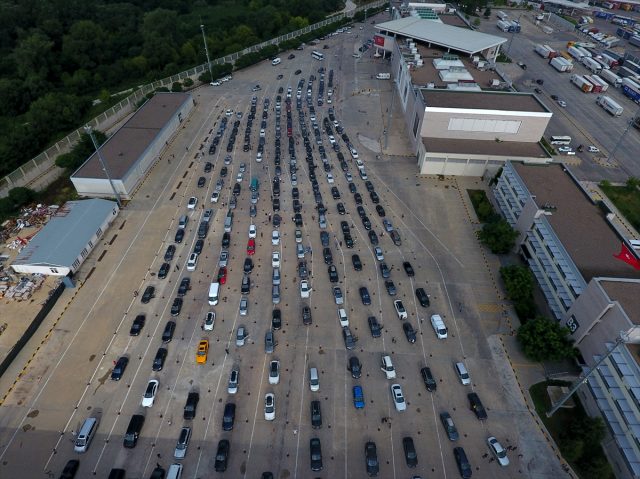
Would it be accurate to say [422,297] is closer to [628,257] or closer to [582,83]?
[628,257]

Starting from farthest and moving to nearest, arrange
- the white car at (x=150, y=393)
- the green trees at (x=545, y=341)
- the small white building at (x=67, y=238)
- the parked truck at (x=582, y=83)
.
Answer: the parked truck at (x=582, y=83)
the small white building at (x=67, y=238)
the green trees at (x=545, y=341)
the white car at (x=150, y=393)

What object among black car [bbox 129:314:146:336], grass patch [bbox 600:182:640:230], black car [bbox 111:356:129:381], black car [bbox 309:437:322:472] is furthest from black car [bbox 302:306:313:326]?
grass patch [bbox 600:182:640:230]

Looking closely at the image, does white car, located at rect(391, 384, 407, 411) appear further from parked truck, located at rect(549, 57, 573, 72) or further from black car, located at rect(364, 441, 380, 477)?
parked truck, located at rect(549, 57, 573, 72)

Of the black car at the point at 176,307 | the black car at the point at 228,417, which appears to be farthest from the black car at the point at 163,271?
the black car at the point at 228,417

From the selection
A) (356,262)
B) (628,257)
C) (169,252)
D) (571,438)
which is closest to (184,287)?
(169,252)

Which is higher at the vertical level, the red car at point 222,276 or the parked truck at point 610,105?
the parked truck at point 610,105

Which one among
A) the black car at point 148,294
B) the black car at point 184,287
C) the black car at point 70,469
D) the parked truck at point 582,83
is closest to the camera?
the black car at point 70,469

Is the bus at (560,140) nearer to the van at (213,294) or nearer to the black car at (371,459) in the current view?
the black car at (371,459)

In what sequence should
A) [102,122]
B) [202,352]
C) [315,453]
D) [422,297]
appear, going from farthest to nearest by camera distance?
[102,122] < [422,297] < [202,352] < [315,453]
